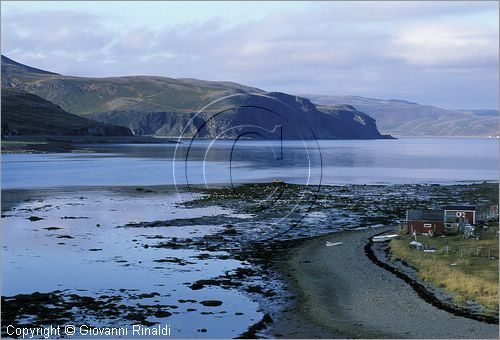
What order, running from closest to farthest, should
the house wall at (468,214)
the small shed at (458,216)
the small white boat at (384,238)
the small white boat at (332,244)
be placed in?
1. the small white boat at (332,244)
2. the small white boat at (384,238)
3. the small shed at (458,216)
4. the house wall at (468,214)

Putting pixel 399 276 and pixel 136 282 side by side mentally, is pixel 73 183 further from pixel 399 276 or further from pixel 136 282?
pixel 399 276

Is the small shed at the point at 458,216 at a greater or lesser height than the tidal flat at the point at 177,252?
greater

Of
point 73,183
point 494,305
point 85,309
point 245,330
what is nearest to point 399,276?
point 494,305

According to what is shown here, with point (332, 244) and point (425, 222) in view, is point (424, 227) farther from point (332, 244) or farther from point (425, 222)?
point (332, 244)

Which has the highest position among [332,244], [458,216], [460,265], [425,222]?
A: [458,216]

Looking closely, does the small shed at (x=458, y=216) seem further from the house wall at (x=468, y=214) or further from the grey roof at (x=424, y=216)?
the grey roof at (x=424, y=216)

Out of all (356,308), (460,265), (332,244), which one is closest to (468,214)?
(332,244)

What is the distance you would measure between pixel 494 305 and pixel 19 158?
18454 cm

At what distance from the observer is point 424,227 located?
65.5 metres

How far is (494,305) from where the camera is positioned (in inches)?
1523

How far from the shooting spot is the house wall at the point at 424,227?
213ft

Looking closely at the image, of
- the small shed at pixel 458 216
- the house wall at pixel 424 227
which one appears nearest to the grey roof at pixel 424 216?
the house wall at pixel 424 227

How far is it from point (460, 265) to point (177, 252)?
85.1 feet

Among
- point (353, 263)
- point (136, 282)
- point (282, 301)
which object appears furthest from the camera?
point (353, 263)
